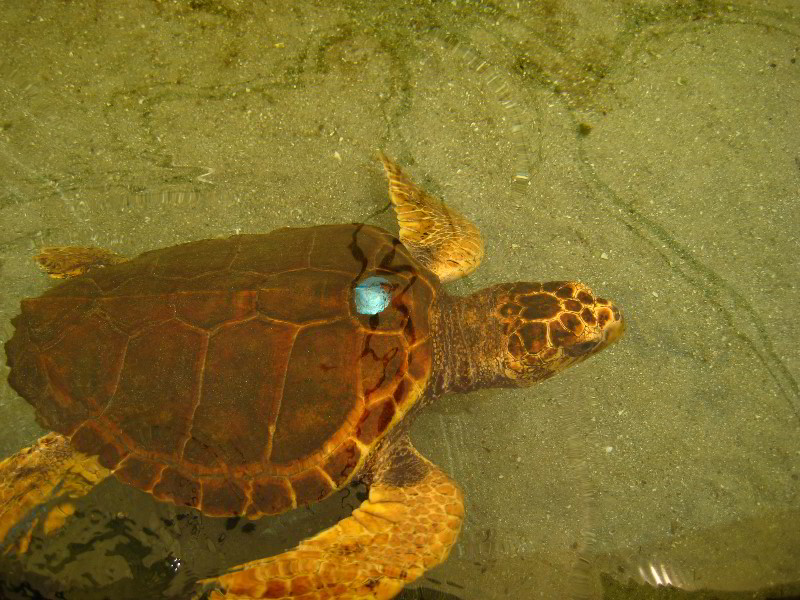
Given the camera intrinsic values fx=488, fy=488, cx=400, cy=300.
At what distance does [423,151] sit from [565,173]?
3.05 ft

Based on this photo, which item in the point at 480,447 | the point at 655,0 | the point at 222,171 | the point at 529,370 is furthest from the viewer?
the point at 655,0

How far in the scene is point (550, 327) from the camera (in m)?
2.46

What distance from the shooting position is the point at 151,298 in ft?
7.00

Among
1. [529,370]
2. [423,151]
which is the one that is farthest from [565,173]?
[529,370]

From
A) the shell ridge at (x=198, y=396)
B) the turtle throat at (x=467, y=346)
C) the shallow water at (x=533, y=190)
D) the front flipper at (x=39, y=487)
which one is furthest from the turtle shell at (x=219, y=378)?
the shallow water at (x=533, y=190)

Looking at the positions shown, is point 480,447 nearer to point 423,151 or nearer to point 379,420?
point 379,420

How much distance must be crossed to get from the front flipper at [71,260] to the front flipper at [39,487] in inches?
35.2

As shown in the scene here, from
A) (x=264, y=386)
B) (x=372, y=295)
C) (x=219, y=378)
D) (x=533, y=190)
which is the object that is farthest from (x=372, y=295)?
(x=533, y=190)

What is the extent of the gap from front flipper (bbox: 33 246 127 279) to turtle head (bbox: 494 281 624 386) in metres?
2.20

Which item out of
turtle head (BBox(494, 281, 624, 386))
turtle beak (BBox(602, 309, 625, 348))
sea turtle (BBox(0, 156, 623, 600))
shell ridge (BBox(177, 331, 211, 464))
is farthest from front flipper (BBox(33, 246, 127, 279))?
turtle beak (BBox(602, 309, 625, 348))

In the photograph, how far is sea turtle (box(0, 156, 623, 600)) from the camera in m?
2.06

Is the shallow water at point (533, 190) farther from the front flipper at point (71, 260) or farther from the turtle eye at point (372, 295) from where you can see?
the turtle eye at point (372, 295)

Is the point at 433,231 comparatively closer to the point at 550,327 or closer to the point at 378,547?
the point at 550,327

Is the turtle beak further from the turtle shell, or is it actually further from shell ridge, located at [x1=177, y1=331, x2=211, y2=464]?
shell ridge, located at [x1=177, y1=331, x2=211, y2=464]
